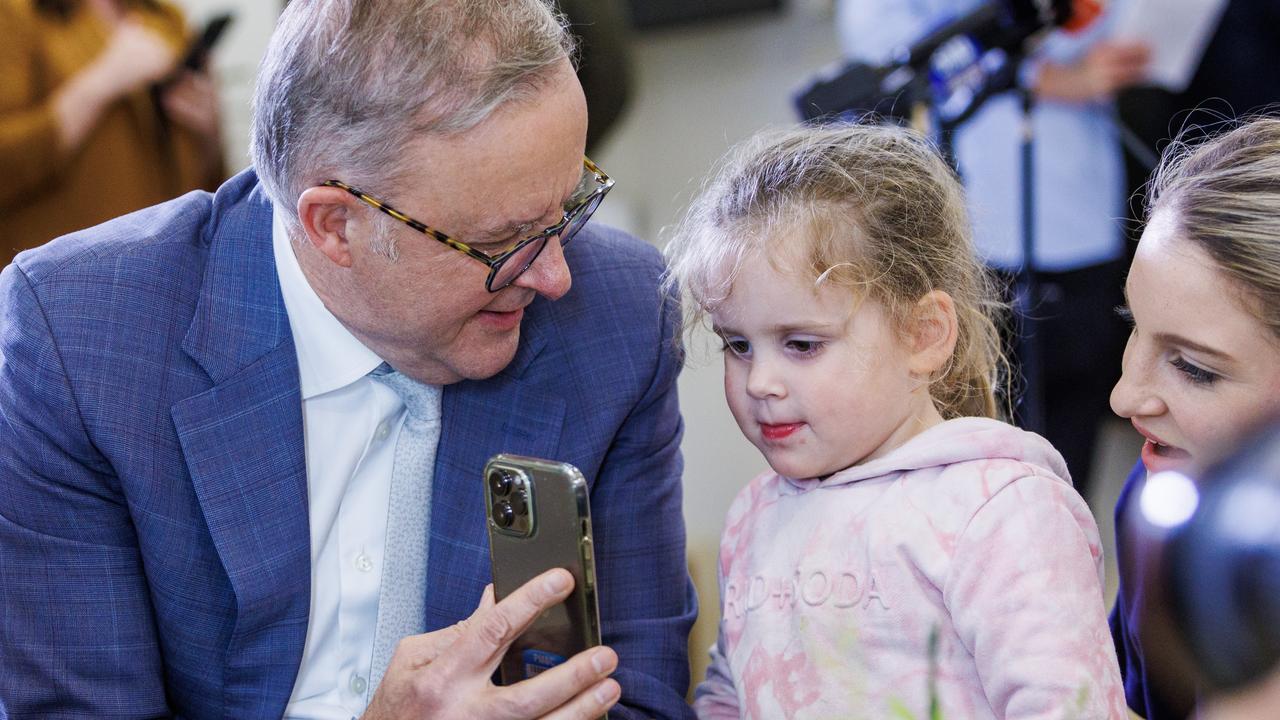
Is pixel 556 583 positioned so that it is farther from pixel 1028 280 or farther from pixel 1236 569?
pixel 1028 280

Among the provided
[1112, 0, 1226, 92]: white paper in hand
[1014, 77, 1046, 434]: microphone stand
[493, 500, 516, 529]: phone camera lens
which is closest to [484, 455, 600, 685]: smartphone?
[493, 500, 516, 529]: phone camera lens

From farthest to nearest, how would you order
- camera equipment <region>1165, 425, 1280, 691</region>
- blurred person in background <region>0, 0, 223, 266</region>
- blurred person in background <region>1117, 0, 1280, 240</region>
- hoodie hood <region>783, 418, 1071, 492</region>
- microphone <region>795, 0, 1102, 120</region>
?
blurred person in background <region>1117, 0, 1280, 240</region>, blurred person in background <region>0, 0, 223, 266</region>, microphone <region>795, 0, 1102, 120</region>, hoodie hood <region>783, 418, 1071, 492</region>, camera equipment <region>1165, 425, 1280, 691</region>

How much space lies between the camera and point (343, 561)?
4.13ft

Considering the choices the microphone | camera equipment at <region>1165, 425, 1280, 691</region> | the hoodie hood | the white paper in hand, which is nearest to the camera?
camera equipment at <region>1165, 425, 1280, 691</region>

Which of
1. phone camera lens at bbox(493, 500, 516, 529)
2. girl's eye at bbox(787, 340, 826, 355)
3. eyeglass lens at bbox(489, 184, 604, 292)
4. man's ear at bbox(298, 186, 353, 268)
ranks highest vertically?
man's ear at bbox(298, 186, 353, 268)

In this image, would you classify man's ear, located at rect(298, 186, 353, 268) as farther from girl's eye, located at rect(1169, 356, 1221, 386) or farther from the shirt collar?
girl's eye, located at rect(1169, 356, 1221, 386)

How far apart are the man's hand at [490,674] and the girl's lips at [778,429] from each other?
0.81ft

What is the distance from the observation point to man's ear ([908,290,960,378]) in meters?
1.14

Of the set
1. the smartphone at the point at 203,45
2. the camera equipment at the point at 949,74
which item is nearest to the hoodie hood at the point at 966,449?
the camera equipment at the point at 949,74

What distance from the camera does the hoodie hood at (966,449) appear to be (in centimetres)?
106

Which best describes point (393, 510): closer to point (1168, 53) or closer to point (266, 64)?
point (266, 64)

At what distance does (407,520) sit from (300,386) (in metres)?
0.17

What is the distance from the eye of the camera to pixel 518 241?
1.16 m

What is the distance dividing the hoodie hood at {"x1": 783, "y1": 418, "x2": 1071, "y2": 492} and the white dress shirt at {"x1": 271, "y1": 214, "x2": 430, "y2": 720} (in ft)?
1.60
